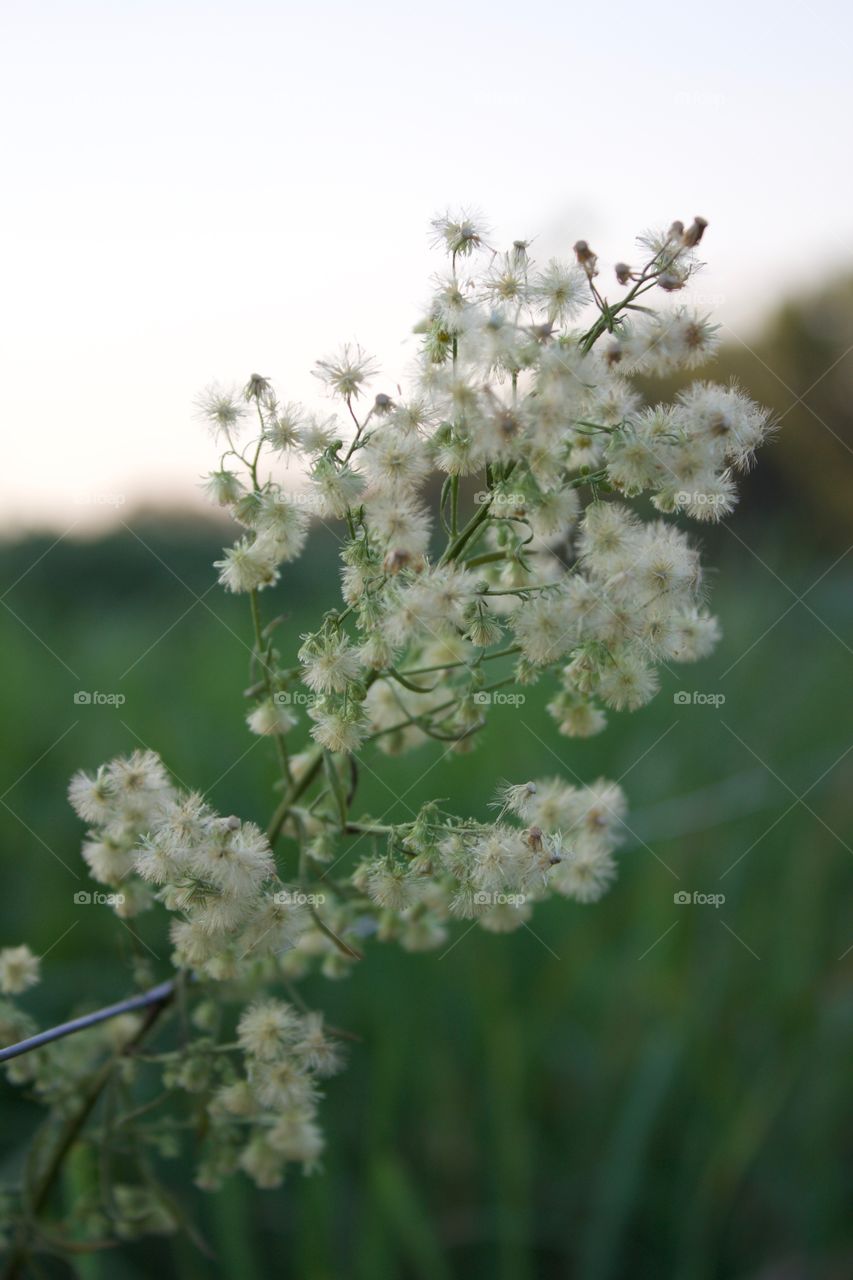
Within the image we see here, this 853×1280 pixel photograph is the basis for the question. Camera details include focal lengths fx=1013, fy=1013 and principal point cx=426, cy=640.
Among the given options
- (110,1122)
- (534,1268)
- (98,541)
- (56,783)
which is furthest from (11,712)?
(98,541)

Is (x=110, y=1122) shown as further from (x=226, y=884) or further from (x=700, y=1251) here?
(x=700, y=1251)

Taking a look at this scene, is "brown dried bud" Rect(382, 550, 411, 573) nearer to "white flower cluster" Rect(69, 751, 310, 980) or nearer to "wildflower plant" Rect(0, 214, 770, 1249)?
"wildflower plant" Rect(0, 214, 770, 1249)


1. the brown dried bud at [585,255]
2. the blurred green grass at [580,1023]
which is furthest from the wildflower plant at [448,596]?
the blurred green grass at [580,1023]

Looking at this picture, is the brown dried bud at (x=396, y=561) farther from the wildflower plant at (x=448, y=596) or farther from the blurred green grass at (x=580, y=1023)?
the blurred green grass at (x=580, y=1023)

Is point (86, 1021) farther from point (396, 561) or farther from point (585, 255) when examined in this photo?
point (585, 255)

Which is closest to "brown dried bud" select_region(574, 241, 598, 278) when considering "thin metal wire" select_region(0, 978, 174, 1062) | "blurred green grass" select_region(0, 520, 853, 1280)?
"thin metal wire" select_region(0, 978, 174, 1062)

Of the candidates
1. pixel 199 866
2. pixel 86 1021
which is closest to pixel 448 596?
pixel 199 866
